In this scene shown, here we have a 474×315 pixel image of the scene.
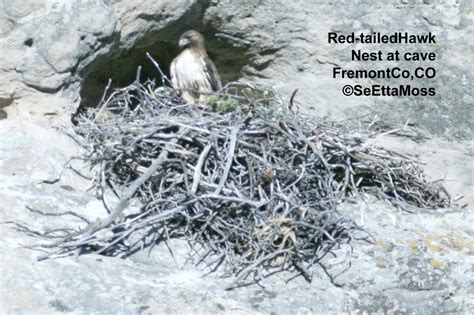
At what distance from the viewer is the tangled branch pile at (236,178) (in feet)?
15.2

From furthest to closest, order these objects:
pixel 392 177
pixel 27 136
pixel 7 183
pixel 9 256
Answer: pixel 392 177 → pixel 27 136 → pixel 7 183 → pixel 9 256

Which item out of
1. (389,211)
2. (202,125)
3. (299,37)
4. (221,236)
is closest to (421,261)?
(389,211)

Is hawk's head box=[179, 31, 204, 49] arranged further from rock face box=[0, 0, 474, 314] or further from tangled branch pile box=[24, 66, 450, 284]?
tangled branch pile box=[24, 66, 450, 284]

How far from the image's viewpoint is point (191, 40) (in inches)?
233

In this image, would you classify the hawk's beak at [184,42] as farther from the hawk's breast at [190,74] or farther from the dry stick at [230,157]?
the dry stick at [230,157]

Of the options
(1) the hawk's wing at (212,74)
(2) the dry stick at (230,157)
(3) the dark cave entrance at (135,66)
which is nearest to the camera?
(2) the dry stick at (230,157)

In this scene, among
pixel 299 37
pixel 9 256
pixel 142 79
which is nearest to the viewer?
pixel 9 256

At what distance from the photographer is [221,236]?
4.75 m

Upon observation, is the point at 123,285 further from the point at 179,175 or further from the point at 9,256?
the point at 179,175

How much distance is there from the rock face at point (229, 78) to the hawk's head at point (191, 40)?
5cm

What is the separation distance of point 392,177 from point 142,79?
1796 mm

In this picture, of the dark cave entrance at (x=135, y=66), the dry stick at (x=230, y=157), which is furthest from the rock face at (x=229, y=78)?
the dry stick at (x=230, y=157)

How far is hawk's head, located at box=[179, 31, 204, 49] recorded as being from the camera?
5895mm

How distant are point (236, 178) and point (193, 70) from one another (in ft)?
4.16
